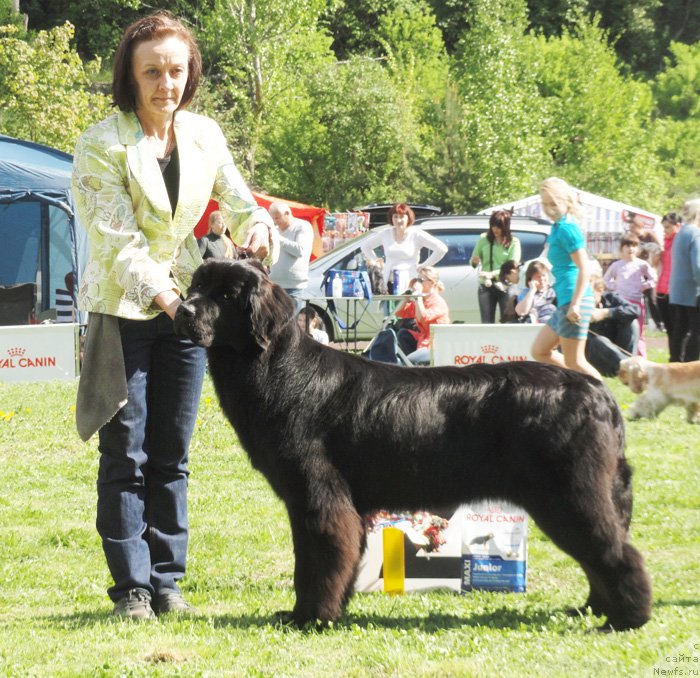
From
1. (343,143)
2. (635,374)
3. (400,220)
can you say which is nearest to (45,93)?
(343,143)

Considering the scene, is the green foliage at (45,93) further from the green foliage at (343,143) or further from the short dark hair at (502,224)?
the short dark hair at (502,224)

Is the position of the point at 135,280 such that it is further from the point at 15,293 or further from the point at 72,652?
the point at 15,293

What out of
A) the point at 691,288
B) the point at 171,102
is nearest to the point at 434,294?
the point at 691,288

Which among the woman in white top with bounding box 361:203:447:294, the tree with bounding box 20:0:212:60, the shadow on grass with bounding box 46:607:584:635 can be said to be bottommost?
the shadow on grass with bounding box 46:607:584:635

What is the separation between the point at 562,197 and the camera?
7.45 metres

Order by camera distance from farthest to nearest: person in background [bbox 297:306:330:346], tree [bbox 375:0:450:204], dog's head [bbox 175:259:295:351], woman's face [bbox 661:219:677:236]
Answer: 1. tree [bbox 375:0:450:204]
2. woman's face [bbox 661:219:677:236]
3. person in background [bbox 297:306:330:346]
4. dog's head [bbox 175:259:295:351]

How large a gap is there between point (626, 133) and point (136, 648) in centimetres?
3746

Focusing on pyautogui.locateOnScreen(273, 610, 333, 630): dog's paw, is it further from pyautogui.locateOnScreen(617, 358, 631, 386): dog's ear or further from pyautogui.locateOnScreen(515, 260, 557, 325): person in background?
pyautogui.locateOnScreen(515, 260, 557, 325): person in background

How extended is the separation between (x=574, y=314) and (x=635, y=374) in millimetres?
701

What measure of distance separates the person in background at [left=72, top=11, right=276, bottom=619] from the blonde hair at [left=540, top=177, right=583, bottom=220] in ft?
13.4

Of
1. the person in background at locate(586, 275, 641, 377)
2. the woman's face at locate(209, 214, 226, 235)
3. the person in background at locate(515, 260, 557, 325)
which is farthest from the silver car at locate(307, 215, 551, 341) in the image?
the person in background at locate(586, 275, 641, 377)

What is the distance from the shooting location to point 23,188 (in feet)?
44.5

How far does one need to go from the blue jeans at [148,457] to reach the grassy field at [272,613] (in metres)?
0.27

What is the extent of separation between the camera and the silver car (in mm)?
13148
